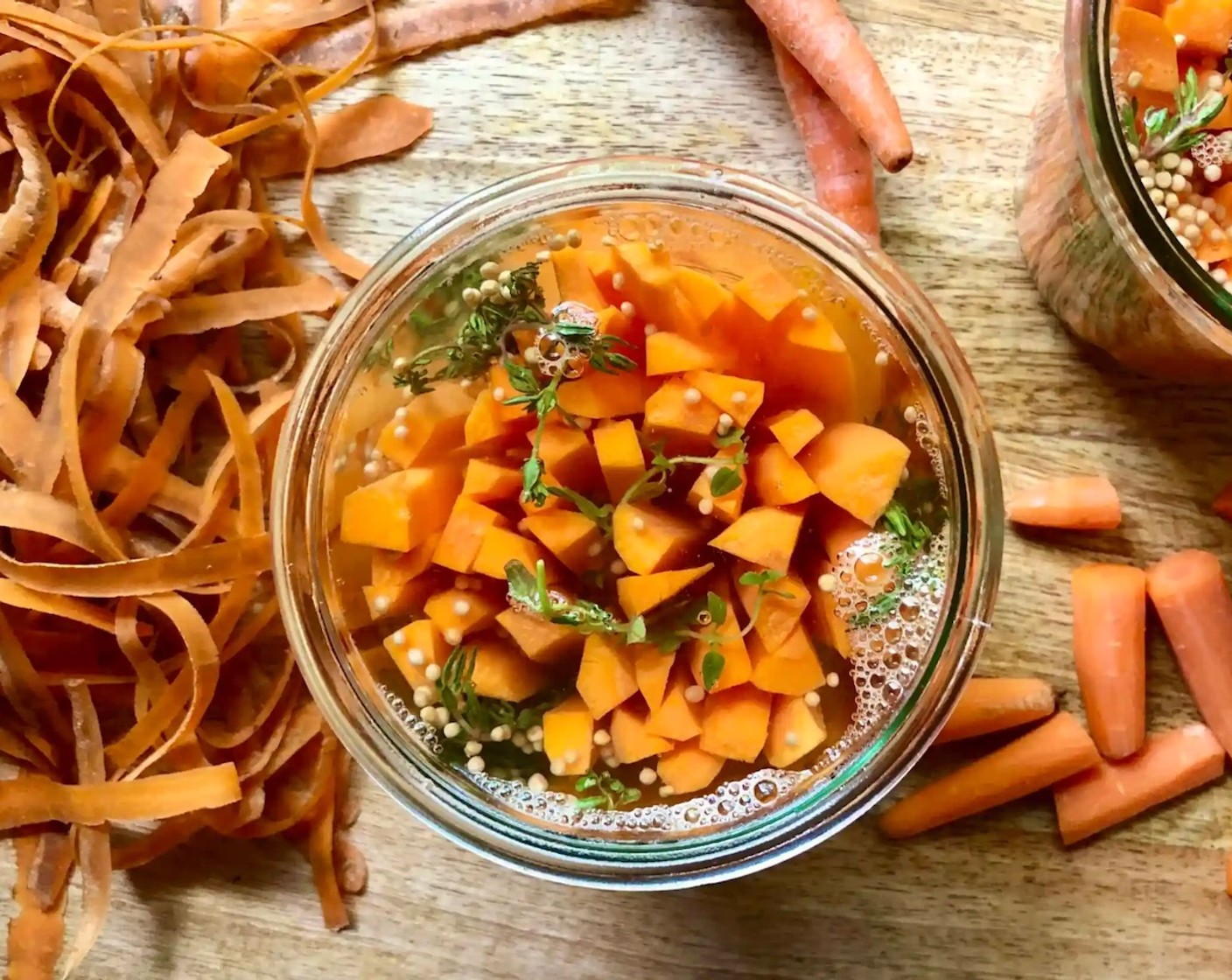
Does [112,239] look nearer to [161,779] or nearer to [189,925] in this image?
[161,779]

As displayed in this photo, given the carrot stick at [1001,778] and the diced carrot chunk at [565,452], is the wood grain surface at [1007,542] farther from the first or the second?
the diced carrot chunk at [565,452]

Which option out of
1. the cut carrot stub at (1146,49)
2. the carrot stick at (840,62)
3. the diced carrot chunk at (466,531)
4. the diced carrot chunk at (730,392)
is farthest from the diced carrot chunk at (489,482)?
the cut carrot stub at (1146,49)

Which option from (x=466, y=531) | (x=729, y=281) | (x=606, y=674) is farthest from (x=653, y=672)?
(x=729, y=281)

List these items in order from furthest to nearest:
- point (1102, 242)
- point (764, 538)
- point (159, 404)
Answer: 1. point (159, 404)
2. point (1102, 242)
3. point (764, 538)

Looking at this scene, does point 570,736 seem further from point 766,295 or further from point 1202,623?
point 1202,623

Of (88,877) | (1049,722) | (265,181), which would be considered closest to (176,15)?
(265,181)

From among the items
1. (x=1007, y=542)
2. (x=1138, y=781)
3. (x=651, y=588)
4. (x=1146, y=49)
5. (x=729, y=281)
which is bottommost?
(x=1138, y=781)
